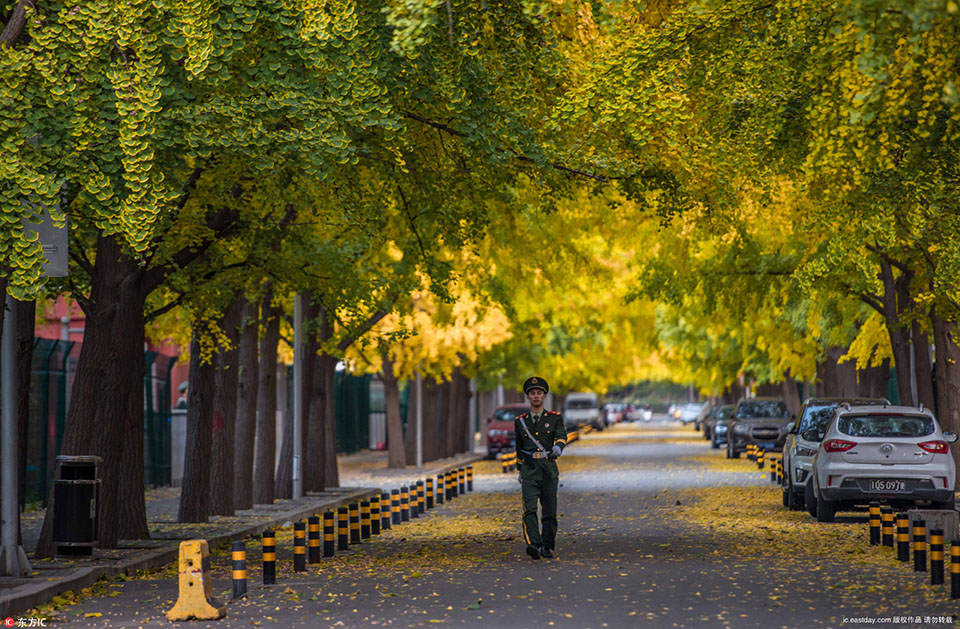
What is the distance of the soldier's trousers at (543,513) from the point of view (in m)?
16.3

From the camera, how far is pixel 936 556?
1332 cm

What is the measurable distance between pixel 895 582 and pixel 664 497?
1453 cm

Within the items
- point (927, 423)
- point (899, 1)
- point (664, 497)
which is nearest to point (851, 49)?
point (899, 1)

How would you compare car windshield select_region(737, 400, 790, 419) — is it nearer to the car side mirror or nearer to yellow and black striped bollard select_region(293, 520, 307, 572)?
the car side mirror

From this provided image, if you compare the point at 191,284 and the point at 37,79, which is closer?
the point at 37,79

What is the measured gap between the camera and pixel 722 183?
17.2m

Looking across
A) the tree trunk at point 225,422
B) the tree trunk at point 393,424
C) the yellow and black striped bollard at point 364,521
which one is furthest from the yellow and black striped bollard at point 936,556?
the tree trunk at point 393,424

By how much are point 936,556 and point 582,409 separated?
249 ft

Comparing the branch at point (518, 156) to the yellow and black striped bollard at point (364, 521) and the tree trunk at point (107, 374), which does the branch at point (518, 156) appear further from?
the yellow and black striped bollard at point (364, 521)

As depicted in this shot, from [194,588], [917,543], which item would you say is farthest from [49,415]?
[917,543]

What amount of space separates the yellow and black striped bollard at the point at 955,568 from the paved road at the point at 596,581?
0.18 m

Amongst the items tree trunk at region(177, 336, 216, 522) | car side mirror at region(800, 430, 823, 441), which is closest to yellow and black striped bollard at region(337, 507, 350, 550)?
tree trunk at region(177, 336, 216, 522)

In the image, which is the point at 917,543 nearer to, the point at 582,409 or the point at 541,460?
the point at 541,460

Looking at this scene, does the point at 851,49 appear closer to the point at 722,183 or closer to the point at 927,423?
the point at 722,183
